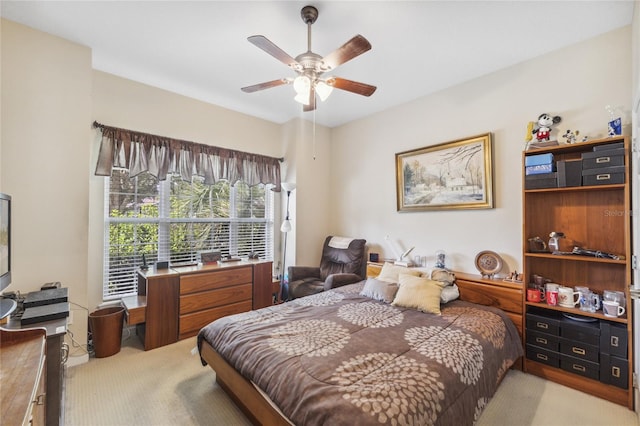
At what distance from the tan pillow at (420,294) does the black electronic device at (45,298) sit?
2.69 m

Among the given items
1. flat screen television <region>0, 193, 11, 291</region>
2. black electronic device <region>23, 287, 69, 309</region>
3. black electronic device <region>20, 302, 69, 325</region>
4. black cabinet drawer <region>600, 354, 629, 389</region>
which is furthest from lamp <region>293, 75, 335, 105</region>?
black cabinet drawer <region>600, 354, 629, 389</region>

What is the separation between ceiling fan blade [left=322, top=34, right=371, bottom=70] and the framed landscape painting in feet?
6.01

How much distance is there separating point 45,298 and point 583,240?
4283mm

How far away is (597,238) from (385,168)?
2.27m

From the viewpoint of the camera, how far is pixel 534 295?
7.79 feet

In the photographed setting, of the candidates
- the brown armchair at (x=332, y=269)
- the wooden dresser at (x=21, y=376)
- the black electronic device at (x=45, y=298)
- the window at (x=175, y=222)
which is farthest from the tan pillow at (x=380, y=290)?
the black electronic device at (x=45, y=298)

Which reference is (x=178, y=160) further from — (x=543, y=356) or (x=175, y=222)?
(x=543, y=356)

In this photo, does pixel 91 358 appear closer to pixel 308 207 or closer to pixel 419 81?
pixel 308 207

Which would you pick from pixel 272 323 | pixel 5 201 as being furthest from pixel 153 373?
pixel 5 201

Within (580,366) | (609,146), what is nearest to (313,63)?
(609,146)

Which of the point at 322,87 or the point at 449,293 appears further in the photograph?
the point at 449,293

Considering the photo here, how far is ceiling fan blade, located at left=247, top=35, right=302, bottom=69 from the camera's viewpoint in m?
1.67

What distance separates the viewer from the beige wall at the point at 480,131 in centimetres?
230

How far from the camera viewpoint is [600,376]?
2027 millimetres
